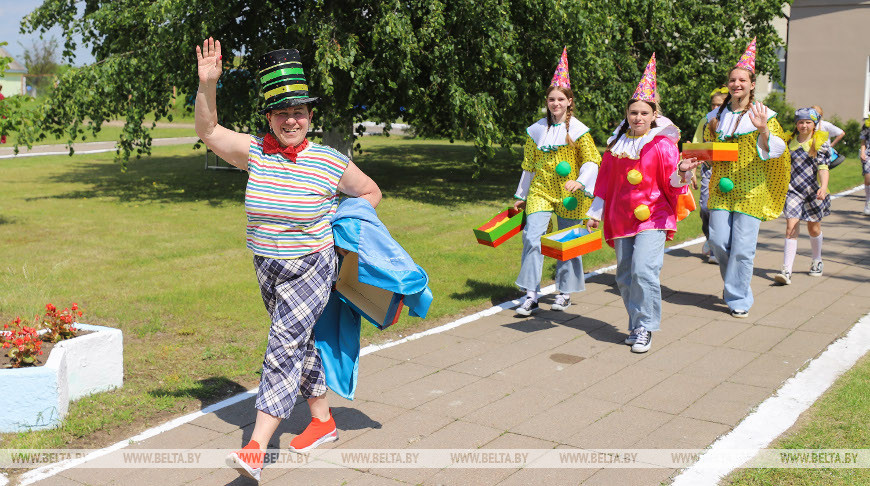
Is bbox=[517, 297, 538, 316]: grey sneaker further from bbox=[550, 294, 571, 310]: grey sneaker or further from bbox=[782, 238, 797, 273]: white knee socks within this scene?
bbox=[782, 238, 797, 273]: white knee socks

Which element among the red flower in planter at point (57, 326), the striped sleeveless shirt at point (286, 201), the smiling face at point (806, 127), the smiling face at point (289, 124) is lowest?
the red flower in planter at point (57, 326)

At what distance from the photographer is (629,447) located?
4.65m

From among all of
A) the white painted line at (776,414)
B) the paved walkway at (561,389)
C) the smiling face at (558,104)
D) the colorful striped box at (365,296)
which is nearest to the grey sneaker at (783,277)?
the paved walkway at (561,389)

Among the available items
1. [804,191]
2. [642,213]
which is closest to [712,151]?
[642,213]

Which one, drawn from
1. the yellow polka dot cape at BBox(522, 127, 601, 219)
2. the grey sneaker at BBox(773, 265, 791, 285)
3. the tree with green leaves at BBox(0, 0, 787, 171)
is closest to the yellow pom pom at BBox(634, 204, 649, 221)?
the yellow polka dot cape at BBox(522, 127, 601, 219)

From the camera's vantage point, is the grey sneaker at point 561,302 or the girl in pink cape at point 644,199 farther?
the grey sneaker at point 561,302

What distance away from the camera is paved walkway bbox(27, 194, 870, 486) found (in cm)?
439

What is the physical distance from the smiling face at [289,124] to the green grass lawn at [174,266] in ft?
6.60

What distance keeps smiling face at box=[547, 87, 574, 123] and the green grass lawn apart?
1934mm

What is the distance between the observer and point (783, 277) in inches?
348

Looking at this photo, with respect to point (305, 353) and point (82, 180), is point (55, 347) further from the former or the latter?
point (82, 180)

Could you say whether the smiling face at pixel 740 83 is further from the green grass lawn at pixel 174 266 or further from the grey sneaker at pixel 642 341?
the green grass lawn at pixel 174 266

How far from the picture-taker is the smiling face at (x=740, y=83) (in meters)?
7.27

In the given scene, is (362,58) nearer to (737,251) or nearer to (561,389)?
(737,251)
